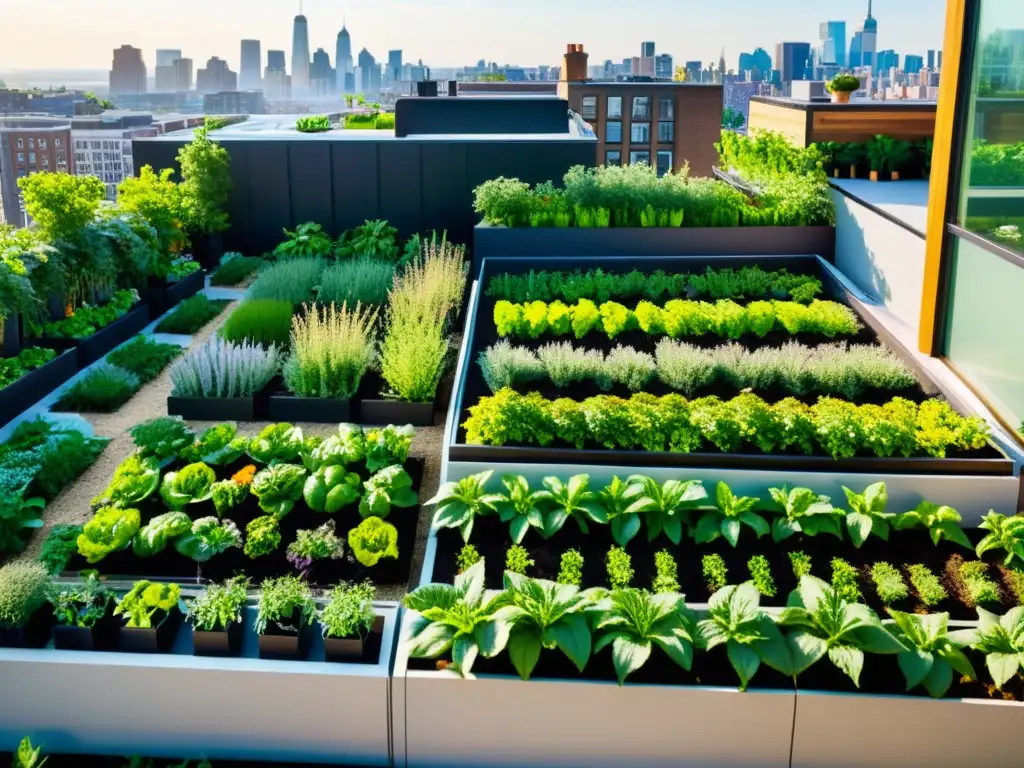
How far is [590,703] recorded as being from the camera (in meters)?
3.85

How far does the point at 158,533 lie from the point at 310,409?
2274 mm

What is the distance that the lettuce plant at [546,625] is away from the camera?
3.82 meters

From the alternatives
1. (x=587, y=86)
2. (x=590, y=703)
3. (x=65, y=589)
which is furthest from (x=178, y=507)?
(x=587, y=86)

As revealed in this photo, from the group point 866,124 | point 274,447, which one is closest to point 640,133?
point 866,124

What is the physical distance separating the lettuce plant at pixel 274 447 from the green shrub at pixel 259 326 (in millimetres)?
2311

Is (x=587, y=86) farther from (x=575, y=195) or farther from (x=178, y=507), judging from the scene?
(x=178, y=507)

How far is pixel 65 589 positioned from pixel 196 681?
2.62 ft

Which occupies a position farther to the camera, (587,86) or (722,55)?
(722,55)

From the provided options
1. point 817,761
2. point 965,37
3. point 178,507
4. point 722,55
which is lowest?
point 817,761

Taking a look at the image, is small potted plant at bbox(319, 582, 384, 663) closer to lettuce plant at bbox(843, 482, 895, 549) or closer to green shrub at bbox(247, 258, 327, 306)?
lettuce plant at bbox(843, 482, 895, 549)

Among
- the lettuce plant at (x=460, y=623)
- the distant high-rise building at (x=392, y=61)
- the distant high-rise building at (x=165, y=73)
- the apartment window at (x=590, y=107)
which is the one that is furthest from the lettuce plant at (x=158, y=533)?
the distant high-rise building at (x=165, y=73)

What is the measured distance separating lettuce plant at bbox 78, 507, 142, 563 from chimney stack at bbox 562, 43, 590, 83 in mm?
33107

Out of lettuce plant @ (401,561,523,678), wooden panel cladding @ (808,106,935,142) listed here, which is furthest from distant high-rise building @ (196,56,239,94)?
lettuce plant @ (401,561,523,678)

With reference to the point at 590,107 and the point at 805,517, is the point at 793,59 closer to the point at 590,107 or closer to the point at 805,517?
the point at 590,107
